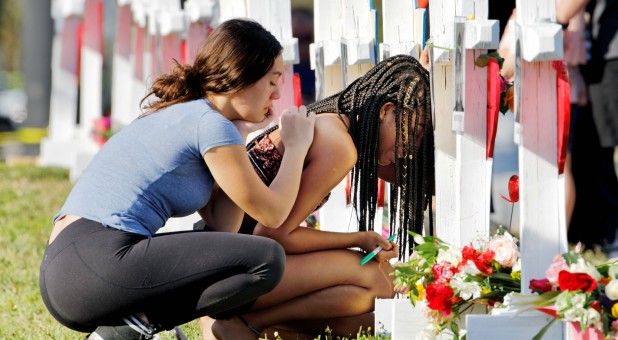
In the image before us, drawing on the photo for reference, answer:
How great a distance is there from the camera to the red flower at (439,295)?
116 inches

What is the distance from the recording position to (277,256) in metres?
2.93

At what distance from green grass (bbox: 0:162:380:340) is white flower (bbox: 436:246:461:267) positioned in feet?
1.45

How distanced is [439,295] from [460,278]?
0.08 meters

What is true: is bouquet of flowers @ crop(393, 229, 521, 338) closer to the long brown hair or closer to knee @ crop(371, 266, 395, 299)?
knee @ crop(371, 266, 395, 299)

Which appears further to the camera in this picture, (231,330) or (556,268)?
(231,330)

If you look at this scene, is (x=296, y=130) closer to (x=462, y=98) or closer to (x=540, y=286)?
(x=462, y=98)

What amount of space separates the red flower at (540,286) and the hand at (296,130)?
31.7 inches

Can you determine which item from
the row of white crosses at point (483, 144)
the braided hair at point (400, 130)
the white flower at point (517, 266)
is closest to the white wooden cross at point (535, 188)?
the row of white crosses at point (483, 144)

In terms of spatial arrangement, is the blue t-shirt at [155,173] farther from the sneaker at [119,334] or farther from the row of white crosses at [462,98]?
the row of white crosses at [462,98]

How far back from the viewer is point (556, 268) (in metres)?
2.73

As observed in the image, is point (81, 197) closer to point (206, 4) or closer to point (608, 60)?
point (206, 4)

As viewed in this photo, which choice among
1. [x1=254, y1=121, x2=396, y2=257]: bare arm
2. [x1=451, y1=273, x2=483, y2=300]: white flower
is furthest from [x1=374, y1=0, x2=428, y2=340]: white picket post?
[x1=451, y1=273, x2=483, y2=300]: white flower

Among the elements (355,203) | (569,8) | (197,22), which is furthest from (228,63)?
(569,8)

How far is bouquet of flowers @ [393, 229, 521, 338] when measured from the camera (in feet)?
9.71
